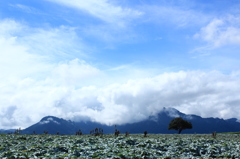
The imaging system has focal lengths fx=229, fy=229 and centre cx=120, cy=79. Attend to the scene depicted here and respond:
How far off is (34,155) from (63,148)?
136 inches

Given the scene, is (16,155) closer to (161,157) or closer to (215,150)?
(161,157)

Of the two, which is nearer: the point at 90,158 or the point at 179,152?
the point at 90,158

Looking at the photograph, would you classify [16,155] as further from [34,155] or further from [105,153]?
[105,153]

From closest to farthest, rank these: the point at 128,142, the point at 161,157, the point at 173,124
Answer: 1. the point at 161,157
2. the point at 128,142
3. the point at 173,124

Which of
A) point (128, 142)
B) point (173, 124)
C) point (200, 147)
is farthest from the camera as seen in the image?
point (173, 124)

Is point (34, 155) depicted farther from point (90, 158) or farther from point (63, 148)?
point (90, 158)

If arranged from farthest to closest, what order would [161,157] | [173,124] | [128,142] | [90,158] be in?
[173,124], [128,142], [161,157], [90,158]

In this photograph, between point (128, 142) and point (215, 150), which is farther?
point (128, 142)

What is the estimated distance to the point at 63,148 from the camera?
21328 millimetres

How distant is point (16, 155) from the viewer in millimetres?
17891

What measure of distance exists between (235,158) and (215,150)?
325 cm

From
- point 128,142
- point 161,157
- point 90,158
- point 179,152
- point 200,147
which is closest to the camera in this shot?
point 90,158

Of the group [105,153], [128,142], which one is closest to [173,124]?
[128,142]

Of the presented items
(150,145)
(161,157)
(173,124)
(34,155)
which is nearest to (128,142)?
(150,145)
